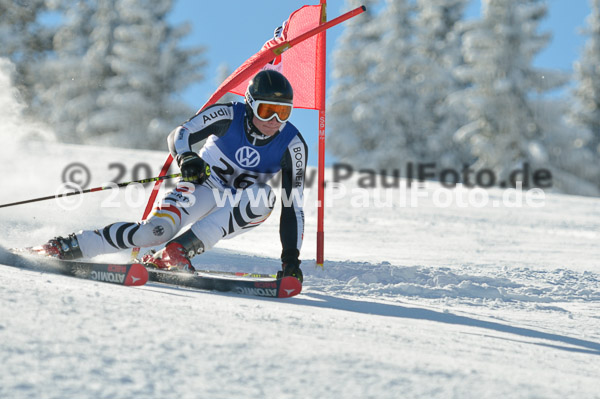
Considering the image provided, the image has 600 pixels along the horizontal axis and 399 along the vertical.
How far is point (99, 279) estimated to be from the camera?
346 cm

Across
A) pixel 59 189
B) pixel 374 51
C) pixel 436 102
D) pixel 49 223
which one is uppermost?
pixel 374 51

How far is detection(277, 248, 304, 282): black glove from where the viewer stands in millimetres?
4031

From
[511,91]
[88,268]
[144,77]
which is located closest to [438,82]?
[511,91]

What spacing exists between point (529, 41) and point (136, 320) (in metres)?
26.0

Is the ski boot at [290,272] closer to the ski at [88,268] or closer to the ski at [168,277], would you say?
the ski at [168,277]

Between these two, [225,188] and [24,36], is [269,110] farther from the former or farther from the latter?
[24,36]

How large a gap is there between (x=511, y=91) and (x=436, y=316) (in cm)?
2428

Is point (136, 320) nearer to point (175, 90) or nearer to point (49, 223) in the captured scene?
point (49, 223)

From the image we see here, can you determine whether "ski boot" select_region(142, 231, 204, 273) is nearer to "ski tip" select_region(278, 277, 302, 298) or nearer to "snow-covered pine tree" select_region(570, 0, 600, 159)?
"ski tip" select_region(278, 277, 302, 298)

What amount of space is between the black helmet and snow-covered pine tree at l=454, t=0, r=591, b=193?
22.4 m

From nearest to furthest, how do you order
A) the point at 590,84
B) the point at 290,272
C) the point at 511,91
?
1. the point at 290,272
2. the point at 511,91
3. the point at 590,84

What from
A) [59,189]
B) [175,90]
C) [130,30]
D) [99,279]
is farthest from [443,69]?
[99,279]

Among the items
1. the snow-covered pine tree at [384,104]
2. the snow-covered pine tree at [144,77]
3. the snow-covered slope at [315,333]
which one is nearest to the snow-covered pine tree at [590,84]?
the snow-covered pine tree at [384,104]

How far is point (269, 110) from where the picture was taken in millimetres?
4109
